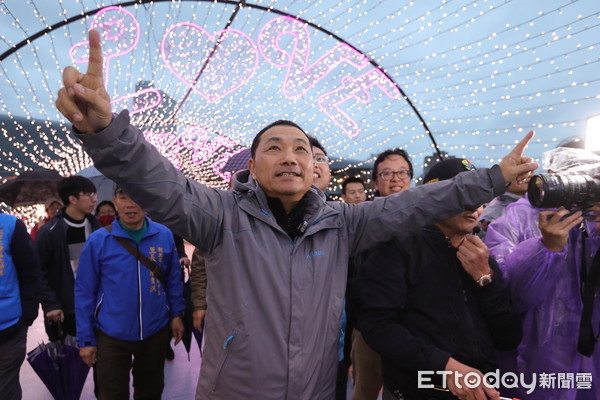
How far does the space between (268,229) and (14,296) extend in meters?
1.90

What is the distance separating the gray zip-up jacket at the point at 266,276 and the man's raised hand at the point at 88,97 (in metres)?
0.15

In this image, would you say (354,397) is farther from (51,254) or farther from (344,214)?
(51,254)

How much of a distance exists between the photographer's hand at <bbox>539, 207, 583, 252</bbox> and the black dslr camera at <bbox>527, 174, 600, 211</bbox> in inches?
1.6

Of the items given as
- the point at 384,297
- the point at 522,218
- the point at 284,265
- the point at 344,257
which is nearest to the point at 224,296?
the point at 284,265

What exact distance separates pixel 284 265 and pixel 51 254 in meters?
2.74

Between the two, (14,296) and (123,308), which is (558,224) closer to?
(123,308)

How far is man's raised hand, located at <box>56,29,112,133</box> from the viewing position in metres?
0.93

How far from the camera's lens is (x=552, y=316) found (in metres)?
1.49

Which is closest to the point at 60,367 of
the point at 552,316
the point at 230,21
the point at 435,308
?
the point at 435,308

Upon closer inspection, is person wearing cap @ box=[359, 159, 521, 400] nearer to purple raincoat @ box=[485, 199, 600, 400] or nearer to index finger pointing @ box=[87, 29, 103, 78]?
purple raincoat @ box=[485, 199, 600, 400]

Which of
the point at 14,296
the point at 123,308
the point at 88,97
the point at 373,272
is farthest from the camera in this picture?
the point at 123,308

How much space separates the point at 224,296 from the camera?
4.00 ft

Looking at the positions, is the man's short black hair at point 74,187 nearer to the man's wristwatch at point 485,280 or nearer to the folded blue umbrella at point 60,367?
the folded blue umbrella at point 60,367

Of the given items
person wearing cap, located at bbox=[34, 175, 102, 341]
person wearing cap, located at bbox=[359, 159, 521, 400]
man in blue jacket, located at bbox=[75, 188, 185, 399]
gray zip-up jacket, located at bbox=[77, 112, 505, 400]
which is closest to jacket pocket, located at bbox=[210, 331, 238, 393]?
gray zip-up jacket, located at bbox=[77, 112, 505, 400]
